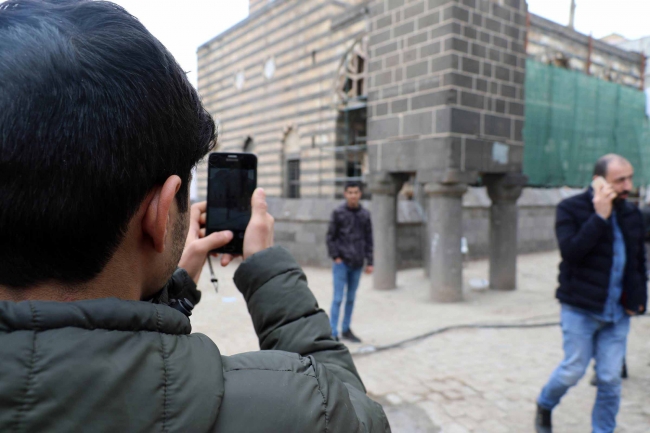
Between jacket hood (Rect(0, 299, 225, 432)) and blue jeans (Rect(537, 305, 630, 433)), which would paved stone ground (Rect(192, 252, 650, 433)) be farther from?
jacket hood (Rect(0, 299, 225, 432))

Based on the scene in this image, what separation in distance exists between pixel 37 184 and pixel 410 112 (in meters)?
8.29

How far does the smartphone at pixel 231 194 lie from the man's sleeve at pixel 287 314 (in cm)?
29

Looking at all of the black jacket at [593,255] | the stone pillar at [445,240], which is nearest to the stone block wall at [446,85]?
the stone pillar at [445,240]

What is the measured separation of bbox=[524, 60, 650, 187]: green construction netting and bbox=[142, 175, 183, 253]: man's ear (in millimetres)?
12152

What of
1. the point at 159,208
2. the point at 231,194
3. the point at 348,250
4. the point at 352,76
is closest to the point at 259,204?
the point at 231,194

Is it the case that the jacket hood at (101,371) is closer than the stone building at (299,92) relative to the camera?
Yes

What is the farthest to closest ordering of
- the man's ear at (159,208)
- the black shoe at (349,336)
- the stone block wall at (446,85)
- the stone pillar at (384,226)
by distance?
the stone pillar at (384,226), the stone block wall at (446,85), the black shoe at (349,336), the man's ear at (159,208)

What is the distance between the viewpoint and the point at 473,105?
841cm

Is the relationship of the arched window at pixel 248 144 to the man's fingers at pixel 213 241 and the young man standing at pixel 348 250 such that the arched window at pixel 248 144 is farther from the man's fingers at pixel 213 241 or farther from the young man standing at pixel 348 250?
the man's fingers at pixel 213 241

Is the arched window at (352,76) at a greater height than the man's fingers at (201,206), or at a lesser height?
greater

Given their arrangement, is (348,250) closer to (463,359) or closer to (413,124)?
(463,359)

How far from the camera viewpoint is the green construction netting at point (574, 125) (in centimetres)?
1217

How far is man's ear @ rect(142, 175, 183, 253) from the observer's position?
32.9 inches

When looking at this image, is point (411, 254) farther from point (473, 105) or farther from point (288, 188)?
point (288, 188)
